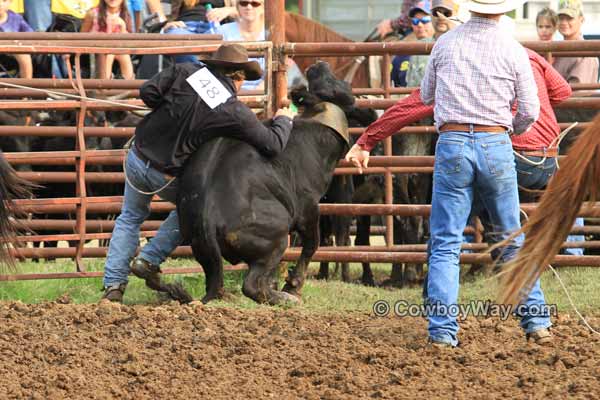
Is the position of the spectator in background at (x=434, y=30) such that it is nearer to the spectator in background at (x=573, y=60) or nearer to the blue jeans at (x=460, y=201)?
the spectator in background at (x=573, y=60)

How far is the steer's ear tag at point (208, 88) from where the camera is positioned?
6707 millimetres

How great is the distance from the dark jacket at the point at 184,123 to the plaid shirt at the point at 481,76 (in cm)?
151

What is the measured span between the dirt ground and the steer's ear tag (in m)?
1.25

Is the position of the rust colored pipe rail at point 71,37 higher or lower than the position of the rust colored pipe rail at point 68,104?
higher

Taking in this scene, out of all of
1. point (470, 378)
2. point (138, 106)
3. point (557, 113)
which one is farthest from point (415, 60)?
point (470, 378)

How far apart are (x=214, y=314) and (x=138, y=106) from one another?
232cm

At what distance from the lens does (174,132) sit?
22.5 feet

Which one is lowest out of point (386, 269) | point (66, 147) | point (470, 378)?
point (386, 269)

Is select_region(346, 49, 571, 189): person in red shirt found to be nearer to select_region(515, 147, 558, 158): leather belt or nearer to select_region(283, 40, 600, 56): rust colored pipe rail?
select_region(515, 147, 558, 158): leather belt

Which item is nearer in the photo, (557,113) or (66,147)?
(557,113)

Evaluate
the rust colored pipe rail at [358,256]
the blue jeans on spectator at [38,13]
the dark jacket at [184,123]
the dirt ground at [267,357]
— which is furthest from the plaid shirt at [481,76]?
the blue jeans on spectator at [38,13]

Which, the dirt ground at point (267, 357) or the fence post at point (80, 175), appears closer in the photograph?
the dirt ground at point (267, 357)

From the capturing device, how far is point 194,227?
22.3 ft

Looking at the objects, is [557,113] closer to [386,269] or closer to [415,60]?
[415,60]
